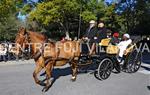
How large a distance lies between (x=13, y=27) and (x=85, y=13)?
22.5m

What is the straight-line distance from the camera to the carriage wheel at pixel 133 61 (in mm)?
14602

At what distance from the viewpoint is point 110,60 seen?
13.5m

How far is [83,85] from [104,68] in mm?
1269

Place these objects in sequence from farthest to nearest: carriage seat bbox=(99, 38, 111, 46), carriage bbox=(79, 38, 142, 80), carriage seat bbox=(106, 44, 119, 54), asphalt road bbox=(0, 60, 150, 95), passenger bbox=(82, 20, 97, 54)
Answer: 1. carriage seat bbox=(106, 44, 119, 54)
2. carriage seat bbox=(99, 38, 111, 46)
3. passenger bbox=(82, 20, 97, 54)
4. carriage bbox=(79, 38, 142, 80)
5. asphalt road bbox=(0, 60, 150, 95)

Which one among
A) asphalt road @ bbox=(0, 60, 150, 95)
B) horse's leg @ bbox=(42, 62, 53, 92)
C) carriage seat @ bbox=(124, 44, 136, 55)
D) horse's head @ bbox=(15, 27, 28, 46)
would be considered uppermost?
horse's head @ bbox=(15, 27, 28, 46)

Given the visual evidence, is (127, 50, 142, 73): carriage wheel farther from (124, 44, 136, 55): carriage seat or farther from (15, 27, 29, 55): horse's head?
(15, 27, 29, 55): horse's head

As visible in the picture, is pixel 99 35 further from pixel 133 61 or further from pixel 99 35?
pixel 133 61

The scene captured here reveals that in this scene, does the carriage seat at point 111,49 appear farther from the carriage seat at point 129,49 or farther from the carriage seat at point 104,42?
the carriage seat at point 129,49

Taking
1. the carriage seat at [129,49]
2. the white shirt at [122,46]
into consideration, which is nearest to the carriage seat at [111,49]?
the white shirt at [122,46]

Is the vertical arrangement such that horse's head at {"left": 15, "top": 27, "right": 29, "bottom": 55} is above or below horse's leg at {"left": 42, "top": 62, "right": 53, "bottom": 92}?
above

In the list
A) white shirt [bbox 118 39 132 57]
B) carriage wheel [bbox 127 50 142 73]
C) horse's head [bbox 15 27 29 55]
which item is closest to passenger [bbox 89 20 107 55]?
white shirt [bbox 118 39 132 57]

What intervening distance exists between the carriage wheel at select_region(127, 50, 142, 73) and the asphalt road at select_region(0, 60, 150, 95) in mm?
271

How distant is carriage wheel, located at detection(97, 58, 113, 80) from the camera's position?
1306 centimetres

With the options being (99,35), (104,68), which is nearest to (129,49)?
(99,35)
